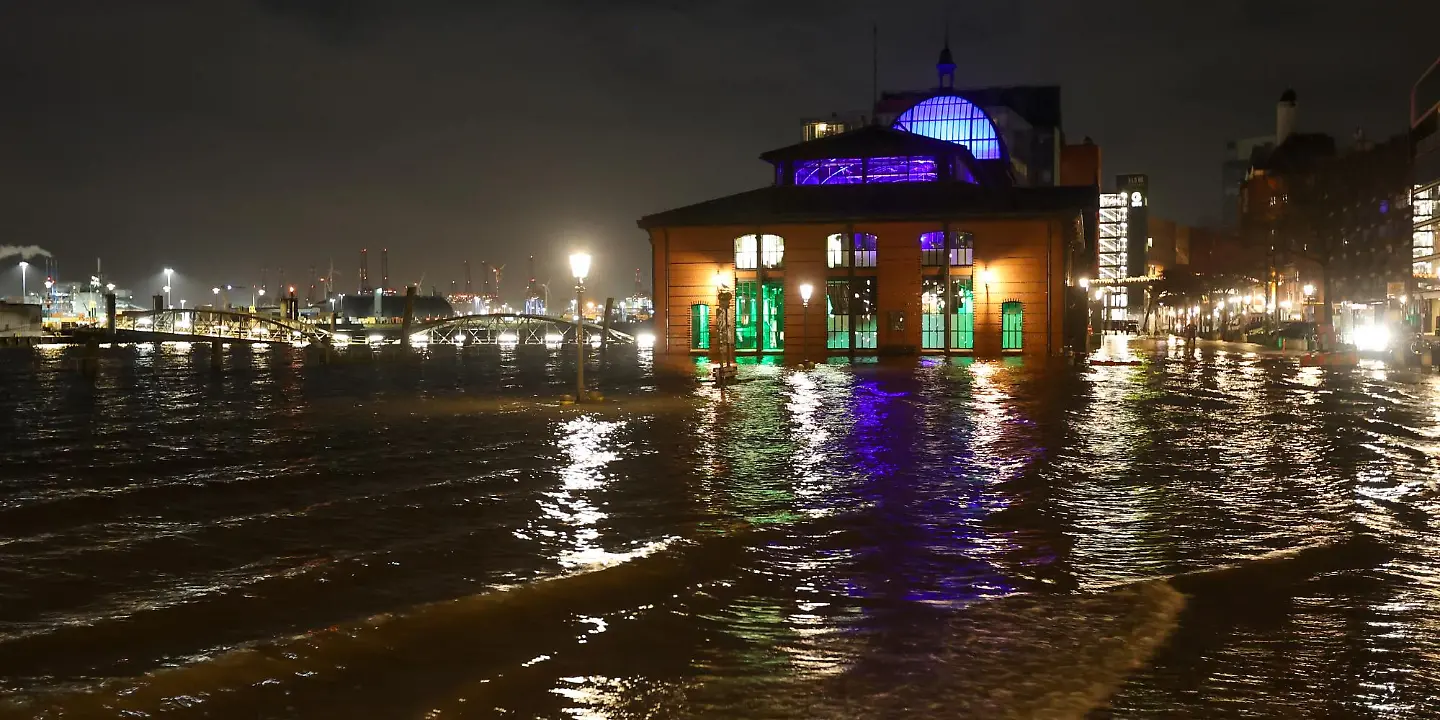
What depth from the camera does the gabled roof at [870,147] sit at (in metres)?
59.3

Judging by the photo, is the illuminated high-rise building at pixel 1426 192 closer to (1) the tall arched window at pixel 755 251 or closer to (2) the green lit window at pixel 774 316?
(2) the green lit window at pixel 774 316

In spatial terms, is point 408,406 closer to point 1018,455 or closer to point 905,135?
point 1018,455

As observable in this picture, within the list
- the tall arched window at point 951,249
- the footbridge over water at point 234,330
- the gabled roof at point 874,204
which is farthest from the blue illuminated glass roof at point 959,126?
the footbridge over water at point 234,330

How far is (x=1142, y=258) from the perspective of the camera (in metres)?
165

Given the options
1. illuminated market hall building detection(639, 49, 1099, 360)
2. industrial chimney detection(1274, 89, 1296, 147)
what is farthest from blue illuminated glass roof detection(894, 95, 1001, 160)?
industrial chimney detection(1274, 89, 1296, 147)

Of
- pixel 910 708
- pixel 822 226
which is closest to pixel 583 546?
pixel 910 708

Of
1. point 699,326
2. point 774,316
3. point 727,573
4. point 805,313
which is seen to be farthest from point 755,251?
point 727,573

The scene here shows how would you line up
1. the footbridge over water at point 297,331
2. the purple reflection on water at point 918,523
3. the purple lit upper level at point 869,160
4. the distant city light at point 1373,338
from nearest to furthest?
1. the purple reflection on water at point 918,523
2. the distant city light at point 1373,338
3. the purple lit upper level at point 869,160
4. the footbridge over water at point 297,331

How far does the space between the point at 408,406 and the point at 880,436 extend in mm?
12487

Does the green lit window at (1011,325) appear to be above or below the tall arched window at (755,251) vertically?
below

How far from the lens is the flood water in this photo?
576 cm

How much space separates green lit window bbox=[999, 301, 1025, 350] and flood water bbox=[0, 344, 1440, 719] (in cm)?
3820

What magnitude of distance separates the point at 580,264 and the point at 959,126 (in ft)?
172

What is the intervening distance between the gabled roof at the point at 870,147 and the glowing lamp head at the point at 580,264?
36156mm
